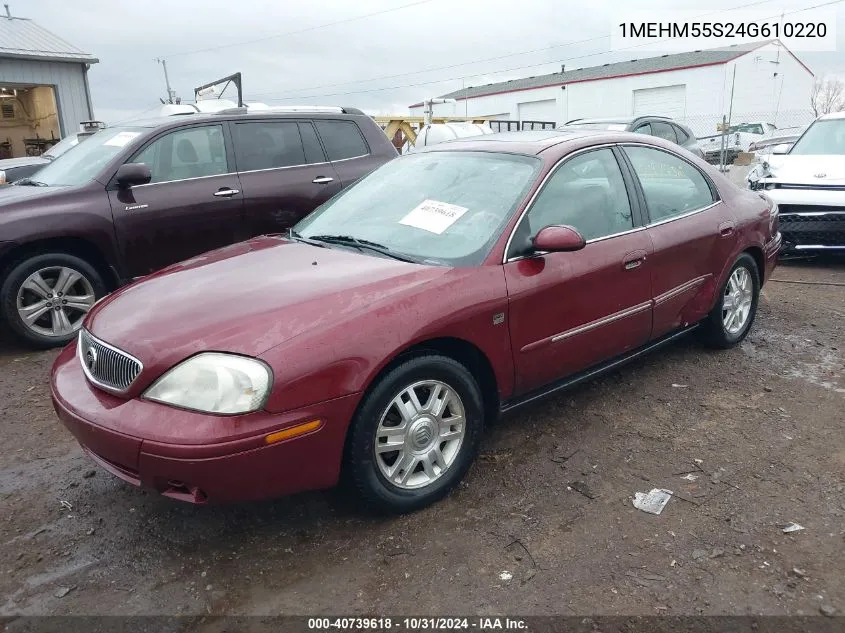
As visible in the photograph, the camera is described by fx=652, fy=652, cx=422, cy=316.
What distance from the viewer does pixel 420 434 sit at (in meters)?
2.71

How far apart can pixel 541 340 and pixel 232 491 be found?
5.12ft

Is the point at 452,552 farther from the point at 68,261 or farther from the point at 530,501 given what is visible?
the point at 68,261

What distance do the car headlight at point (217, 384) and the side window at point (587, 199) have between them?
1500 millimetres

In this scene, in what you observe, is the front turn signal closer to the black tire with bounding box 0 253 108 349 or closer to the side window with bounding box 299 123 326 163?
the black tire with bounding box 0 253 108 349

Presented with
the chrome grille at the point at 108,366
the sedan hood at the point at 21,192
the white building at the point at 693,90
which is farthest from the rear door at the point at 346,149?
the white building at the point at 693,90

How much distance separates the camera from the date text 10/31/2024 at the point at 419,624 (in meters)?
2.17

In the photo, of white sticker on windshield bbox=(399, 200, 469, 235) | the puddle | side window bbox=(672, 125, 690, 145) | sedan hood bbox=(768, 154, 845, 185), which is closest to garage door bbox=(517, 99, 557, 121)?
side window bbox=(672, 125, 690, 145)

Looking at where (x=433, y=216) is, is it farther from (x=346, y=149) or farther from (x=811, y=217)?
(x=811, y=217)

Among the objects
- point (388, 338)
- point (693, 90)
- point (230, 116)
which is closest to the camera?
point (388, 338)

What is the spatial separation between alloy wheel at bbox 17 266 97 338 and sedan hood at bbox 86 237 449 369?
222cm

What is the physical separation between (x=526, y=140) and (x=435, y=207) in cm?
75

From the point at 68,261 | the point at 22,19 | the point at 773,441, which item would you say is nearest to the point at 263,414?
the point at 773,441

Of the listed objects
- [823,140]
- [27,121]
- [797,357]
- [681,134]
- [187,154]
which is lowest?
[797,357]

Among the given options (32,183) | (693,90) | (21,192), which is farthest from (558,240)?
(693,90)
